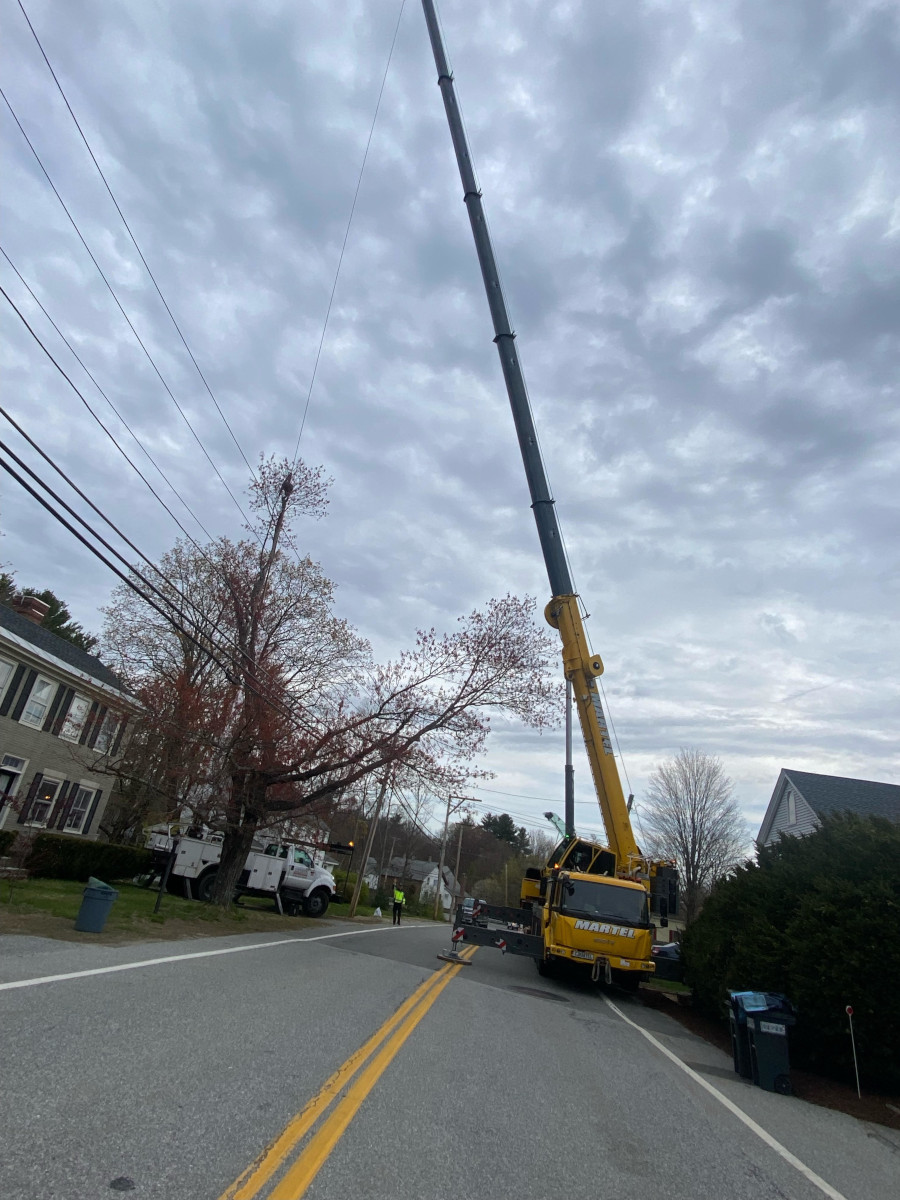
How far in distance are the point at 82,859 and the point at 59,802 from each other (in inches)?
209

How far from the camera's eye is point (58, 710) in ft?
81.2

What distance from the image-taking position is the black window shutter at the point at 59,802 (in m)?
24.9

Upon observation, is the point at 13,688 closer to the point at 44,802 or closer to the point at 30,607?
the point at 44,802

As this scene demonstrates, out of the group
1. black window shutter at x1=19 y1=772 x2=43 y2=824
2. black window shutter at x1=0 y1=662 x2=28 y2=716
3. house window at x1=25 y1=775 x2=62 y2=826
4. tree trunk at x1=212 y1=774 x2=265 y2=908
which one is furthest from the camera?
house window at x1=25 y1=775 x2=62 y2=826

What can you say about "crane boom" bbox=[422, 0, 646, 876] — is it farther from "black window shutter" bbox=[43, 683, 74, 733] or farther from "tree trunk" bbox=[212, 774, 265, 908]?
"black window shutter" bbox=[43, 683, 74, 733]

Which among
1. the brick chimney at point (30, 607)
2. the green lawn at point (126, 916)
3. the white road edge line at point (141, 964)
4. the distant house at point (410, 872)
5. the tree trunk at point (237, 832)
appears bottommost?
the white road edge line at point (141, 964)

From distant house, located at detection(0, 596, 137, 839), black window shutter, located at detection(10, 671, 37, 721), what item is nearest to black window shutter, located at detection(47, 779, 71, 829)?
distant house, located at detection(0, 596, 137, 839)

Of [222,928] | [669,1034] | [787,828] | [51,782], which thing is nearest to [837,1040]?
→ [669,1034]

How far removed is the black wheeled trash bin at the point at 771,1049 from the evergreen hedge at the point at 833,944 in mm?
918

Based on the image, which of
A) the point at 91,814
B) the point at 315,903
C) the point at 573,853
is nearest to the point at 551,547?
the point at 573,853

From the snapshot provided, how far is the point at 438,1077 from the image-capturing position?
6.00m

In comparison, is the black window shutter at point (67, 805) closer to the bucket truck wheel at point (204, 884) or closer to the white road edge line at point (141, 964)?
the bucket truck wheel at point (204, 884)

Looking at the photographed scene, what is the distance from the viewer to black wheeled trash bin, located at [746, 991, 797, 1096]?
8016 millimetres

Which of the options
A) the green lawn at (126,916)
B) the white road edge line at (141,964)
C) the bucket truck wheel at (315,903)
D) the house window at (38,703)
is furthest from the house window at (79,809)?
the white road edge line at (141,964)
